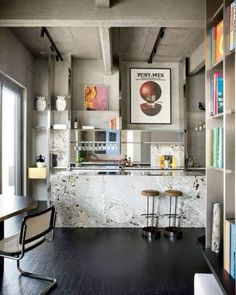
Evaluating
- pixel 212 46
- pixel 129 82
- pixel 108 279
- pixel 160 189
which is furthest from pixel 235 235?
pixel 129 82

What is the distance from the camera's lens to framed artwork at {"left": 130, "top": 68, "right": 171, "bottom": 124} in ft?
23.1

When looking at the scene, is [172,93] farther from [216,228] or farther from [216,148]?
[216,228]

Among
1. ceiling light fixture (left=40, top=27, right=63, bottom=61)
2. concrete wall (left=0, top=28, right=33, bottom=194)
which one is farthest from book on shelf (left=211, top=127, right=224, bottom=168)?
ceiling light fixture (left=40, top=27, right=63, bottom=61)

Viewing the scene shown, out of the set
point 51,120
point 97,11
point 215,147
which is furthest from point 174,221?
point 51,120

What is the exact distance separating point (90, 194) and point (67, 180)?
0.46 m

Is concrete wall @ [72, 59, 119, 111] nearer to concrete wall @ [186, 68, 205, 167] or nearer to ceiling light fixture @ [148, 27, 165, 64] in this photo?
ceiling light fixture @ [148, 27, 165, 64]

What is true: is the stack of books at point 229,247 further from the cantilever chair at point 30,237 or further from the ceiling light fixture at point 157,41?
the ceiling light fixture at point 157,41

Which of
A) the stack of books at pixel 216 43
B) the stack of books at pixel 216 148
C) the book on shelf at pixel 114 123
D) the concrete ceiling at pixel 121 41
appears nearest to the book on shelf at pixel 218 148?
the stack of books at pixel 216 148

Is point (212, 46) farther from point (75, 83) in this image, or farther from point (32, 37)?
point (75, 83)

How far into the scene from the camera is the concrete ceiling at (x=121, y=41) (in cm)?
Result: 520

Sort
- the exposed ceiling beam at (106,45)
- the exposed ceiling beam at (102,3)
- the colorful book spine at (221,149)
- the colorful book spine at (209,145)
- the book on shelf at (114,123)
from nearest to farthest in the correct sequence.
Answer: the colorful book spine at (221,149)
the colorful book spine at (209,145)
the exposed ceiling beam at (102,3)
the exposed ceiling beam at (106,45)
the book on shelf at (114,123)

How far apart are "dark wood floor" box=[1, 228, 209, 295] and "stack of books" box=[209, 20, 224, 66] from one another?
85.1 inches

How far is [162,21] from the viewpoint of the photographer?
3.58 metres

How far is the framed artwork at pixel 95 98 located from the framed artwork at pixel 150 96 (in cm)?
69
